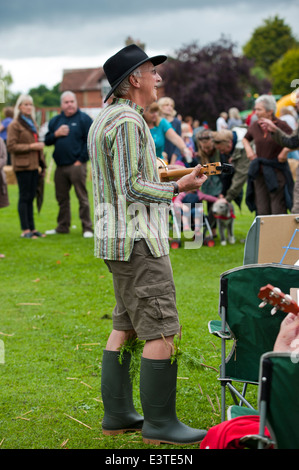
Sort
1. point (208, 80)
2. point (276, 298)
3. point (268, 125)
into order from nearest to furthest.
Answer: point (276, 298) < point (268, 125) < point (208, 80)

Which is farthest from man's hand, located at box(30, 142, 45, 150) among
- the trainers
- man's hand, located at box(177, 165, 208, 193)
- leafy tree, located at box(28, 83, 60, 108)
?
leafy tree, located at box(28, 83, 60, 108)

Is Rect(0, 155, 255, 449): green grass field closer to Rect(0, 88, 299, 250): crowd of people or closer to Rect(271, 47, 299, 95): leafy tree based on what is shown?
Rect(0, 88, 299, 250): crowd of people

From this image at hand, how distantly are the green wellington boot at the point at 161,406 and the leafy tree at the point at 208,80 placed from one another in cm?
4631

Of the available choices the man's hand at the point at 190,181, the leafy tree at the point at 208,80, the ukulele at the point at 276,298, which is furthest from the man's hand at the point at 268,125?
the leafy tree at the point at 208,80

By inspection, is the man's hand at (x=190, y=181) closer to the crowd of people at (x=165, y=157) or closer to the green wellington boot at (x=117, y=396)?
the green wellington boot at (x=117, y=396)

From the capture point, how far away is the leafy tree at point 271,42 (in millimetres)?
101062

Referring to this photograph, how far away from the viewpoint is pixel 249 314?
3.57 meters

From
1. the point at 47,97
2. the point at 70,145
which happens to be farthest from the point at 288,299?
the point at 47,97

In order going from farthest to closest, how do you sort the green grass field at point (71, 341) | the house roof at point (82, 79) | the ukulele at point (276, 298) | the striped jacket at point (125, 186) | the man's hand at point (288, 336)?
1. the house roof at point (82, 79)
2. the green grass field at point (71, 341)
3. the striped jacket at point (125, 186)
4. the man's hand at point (288, 336)
5. the ukulele at point (276, 298)

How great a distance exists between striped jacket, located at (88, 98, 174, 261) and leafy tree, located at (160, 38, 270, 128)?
46.3m

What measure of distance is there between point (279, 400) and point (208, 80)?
1948 inches

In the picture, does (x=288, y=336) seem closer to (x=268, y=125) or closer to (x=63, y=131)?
(x=268, y=125)

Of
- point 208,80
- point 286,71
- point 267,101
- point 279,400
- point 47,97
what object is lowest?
point 279,400
